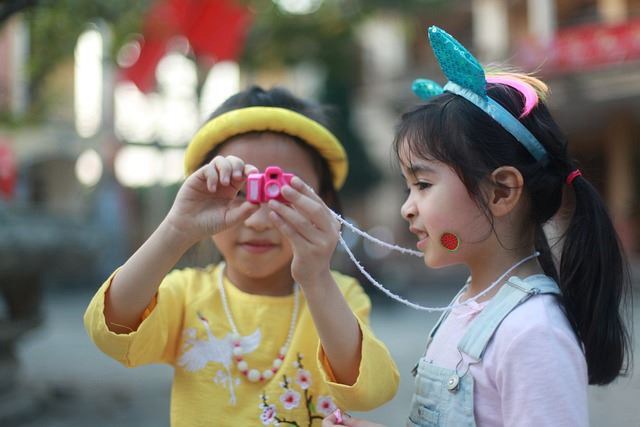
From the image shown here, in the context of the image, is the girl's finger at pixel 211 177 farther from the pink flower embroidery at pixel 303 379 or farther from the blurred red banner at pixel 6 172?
the blurred red banner at pixel 6 172

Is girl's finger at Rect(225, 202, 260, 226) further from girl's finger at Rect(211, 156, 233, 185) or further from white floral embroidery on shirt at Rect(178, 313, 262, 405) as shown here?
white floral embroidery on shirt at Rect(178, 313, 262, 405)

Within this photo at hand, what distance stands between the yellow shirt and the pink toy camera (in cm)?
35

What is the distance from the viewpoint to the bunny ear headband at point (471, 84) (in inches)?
47.0

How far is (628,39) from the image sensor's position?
1065 cm

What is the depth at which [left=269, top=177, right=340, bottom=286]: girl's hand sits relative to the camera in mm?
1068

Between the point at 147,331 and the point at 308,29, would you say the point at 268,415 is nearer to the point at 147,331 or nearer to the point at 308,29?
the point at 147,331

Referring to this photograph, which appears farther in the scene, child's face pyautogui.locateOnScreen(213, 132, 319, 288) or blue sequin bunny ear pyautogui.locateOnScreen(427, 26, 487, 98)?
child's face pyautogui.locateOnScreen(213, 132, 319, 288)

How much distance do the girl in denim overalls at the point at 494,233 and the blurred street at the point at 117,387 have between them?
1.13 meters

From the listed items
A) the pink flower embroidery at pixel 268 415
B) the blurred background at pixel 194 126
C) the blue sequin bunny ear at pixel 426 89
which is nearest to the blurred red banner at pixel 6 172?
the blurred background at pixel 194 126

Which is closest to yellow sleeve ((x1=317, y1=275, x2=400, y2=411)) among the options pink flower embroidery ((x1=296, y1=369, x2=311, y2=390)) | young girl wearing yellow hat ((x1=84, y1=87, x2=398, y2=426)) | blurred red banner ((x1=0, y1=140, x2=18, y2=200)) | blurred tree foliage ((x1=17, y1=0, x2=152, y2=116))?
young girl wearing yellow hat ((x1=84, y1=87, x2=398, y2=426))

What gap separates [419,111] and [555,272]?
37cm

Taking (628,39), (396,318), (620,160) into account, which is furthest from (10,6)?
(620,160)

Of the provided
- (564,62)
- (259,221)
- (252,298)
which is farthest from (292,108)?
(564,62)

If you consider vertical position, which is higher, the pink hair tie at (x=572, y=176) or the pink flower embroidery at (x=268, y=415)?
the pink hair tie at (x=572, y=176)
